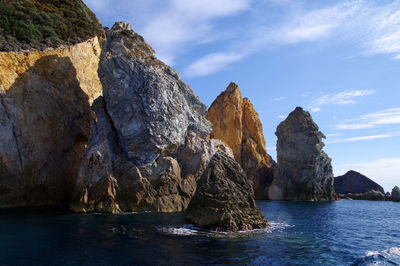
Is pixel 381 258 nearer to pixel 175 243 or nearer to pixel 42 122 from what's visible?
pixel 175 243

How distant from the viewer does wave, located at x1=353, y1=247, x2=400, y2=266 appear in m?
17.8

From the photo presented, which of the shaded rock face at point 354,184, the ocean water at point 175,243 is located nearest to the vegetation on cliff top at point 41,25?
the ocean water at point 175,243

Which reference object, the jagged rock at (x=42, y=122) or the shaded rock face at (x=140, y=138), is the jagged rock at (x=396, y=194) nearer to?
the shaded rock face at (x=140, y=138)

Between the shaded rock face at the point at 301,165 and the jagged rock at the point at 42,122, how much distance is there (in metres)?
40.6

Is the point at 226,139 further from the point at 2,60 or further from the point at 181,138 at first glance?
the point at 2,60

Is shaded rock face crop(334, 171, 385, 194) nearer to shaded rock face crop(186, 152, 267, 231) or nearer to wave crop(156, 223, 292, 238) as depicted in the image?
wave crop(156, 223, 292, 238)

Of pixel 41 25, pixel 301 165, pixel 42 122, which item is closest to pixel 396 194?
pixel 301 165

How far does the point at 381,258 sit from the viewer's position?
739 inches

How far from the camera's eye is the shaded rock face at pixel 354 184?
9631 cm

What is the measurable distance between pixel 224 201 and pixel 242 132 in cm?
5435

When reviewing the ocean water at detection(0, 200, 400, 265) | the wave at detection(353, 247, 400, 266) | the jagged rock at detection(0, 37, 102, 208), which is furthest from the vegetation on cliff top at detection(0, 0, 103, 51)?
the wave at detection(353, 247, 400, 266)

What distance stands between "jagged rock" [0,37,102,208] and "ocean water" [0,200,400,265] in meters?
10.00

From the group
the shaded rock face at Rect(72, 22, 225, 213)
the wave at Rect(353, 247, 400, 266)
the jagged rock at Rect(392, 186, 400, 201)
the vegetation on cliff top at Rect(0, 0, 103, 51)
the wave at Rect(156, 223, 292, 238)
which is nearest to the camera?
the wave at Rect(353, 247, 400, 266)

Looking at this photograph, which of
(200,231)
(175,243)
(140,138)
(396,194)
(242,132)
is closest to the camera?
(175,243)
